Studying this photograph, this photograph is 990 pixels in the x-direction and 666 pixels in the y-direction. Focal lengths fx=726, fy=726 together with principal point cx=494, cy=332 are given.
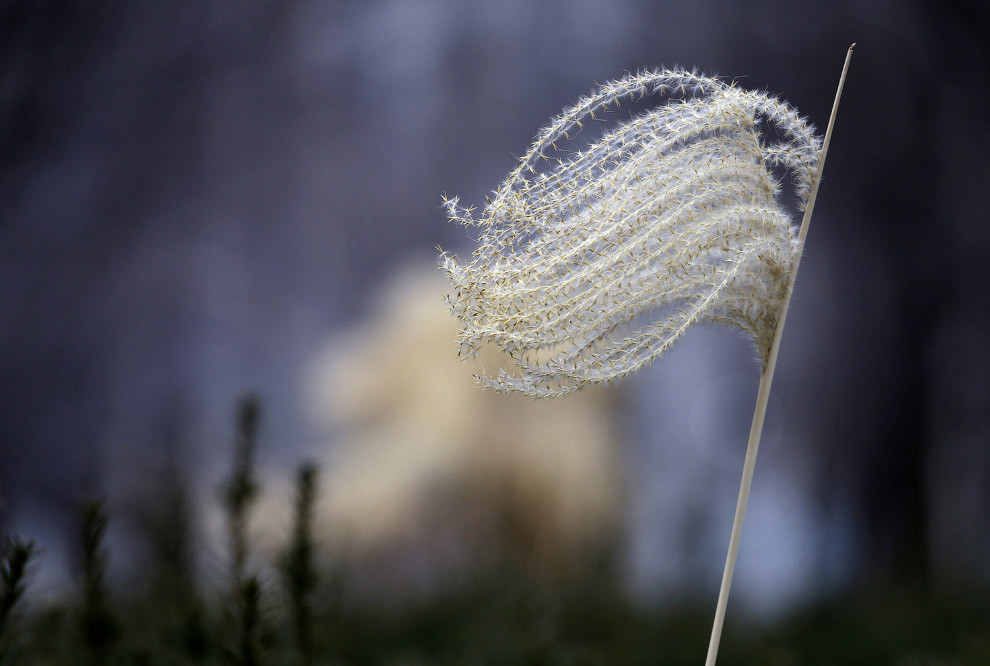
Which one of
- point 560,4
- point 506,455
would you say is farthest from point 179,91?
point 506,455

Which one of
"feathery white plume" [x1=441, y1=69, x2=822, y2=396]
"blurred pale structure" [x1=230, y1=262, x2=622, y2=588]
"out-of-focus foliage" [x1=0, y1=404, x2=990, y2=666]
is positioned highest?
"blurred pale structure" [x1=230, y1=262, x2=622, y2=588]

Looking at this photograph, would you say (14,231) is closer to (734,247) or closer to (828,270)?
(734,247)

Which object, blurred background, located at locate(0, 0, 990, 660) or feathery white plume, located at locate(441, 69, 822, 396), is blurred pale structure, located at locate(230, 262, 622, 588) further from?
feathery white plume, located at locate(441, 69, 822, 396)

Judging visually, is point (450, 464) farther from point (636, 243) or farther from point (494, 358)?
point (636, 243)

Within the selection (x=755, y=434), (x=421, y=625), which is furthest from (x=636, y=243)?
(x=421, y=625)

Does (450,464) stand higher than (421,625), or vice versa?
(450,464)

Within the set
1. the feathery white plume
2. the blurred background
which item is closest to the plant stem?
the feathery white plume

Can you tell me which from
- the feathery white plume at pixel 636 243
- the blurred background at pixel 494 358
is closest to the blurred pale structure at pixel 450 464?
the blurred background at pixel 494 358

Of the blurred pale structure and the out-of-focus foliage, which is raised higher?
the blurred pale structure
